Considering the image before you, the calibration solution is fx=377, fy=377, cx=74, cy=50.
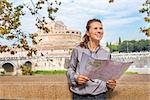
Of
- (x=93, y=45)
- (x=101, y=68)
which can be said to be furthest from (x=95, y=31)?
(x=101, y=68)

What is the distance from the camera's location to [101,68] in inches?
127

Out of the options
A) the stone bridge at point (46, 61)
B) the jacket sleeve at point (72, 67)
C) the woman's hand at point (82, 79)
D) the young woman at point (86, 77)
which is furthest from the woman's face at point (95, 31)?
the stone bridge at point (46, 61)

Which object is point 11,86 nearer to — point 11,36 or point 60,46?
point 11,36

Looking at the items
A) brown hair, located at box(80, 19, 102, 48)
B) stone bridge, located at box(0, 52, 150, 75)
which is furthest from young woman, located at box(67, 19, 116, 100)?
stone bridge, located at box(0, 52, 150, 75)

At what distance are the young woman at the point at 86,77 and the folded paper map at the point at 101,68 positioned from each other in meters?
0.05

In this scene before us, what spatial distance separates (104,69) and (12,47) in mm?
4376

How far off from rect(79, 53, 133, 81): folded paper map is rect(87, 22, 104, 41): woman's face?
8.8 inches

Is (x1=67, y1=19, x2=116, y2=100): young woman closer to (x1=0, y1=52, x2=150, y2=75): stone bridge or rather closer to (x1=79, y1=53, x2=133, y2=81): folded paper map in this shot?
(x1=79, y1=53, x2=133, y2=81): folded paper map

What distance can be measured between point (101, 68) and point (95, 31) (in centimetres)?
37

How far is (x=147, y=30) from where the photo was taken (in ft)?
23.9

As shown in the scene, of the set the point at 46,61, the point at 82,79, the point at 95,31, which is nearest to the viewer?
the point at 82,79

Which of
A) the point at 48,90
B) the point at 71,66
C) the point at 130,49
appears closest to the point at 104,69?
the point at 71,66

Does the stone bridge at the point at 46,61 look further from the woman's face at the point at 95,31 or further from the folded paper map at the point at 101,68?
the folded paper map at the point at 101,68

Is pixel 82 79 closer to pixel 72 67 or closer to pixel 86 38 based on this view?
pixel 72 67
